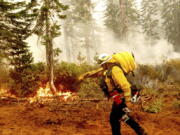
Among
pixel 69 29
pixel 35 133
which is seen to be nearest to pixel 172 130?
pixel 35 133

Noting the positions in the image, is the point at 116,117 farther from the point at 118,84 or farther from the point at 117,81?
the point at 117,81

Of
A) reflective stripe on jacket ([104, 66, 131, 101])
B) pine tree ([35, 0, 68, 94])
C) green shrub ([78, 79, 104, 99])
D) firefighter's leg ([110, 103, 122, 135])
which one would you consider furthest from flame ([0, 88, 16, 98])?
reflective stripe on jacket ([104, 66, 131, 101])

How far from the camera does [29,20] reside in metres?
11.9

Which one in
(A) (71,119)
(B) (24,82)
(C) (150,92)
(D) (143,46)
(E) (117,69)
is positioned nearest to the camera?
(E) (117,69)

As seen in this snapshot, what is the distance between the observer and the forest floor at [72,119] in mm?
6637

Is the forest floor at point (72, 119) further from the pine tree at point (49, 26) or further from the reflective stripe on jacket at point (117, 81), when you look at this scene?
the pine tree at point (49, 26)

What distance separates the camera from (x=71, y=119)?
7773 millimetres

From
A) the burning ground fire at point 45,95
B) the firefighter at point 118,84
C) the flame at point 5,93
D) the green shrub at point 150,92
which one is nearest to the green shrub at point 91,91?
the burning ground fire at point 45,95

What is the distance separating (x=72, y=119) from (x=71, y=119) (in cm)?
4

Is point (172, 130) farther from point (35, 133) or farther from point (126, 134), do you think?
point (35, 133)

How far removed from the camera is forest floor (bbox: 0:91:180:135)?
6637 mm

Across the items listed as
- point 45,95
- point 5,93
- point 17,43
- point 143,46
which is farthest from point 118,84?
point 143,46

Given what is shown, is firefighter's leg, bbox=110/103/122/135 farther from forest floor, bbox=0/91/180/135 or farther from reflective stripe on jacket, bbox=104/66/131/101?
forest floor, bbox=0/91/180/135

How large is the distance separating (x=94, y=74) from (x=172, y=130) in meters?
2.96
